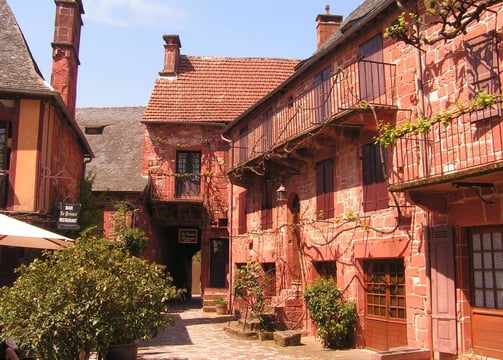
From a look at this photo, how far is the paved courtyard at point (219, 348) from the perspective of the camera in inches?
438

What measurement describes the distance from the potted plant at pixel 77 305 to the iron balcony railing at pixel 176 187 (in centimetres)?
1457

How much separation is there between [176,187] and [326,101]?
11221mm

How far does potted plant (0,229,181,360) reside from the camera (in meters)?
7.05

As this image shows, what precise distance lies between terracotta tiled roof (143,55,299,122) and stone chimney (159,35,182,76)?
300mm

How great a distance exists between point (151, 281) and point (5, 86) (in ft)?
23.8

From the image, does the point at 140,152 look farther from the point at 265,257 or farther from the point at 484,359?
the point at 484,359

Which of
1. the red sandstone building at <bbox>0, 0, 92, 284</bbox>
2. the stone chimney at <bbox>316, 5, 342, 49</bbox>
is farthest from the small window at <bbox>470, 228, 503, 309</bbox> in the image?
the stone chimney at <bbox>316, 5, 342, 49</bbox>

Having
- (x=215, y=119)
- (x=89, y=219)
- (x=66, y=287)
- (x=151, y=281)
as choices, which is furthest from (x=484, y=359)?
(x=215, y=119)

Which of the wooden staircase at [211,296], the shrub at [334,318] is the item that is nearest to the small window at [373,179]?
the shrub at [334,318]

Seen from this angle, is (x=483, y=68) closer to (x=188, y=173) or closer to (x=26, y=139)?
(x=26, y=139)

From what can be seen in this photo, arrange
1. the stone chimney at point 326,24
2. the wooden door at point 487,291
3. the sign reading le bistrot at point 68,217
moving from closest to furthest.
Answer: the wooden door at point 487,291 → the sign reading le bistrot at point 68,217 → the stone chimney at point 326,24

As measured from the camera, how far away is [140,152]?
80.1ft

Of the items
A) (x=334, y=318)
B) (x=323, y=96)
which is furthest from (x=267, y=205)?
(x=334, y=318)

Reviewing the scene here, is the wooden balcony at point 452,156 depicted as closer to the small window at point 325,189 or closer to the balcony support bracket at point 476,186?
the balcony support bracket at point 476,186
